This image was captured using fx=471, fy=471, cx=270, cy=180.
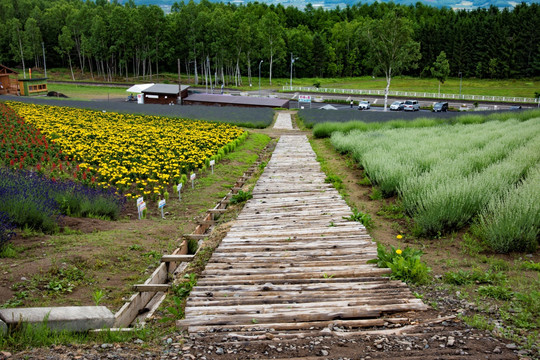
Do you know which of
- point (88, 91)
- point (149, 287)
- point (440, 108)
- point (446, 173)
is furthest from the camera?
point (88, 91)

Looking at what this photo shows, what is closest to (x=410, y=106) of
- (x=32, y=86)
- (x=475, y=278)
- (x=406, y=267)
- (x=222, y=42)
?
(x=222, y=42)

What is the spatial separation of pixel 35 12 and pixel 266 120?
324 feet

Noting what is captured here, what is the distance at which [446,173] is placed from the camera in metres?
11.4

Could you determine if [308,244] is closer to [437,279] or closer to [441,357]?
[437,279]

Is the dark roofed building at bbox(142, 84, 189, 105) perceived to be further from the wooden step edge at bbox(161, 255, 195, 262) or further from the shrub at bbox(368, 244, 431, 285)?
the shrub at bbox(368, 244, 431, 285)

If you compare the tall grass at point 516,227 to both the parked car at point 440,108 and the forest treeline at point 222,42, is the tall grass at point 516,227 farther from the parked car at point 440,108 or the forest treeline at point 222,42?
the forest treeline at point 222,42

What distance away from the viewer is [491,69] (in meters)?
107

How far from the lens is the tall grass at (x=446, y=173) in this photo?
29.4 ft

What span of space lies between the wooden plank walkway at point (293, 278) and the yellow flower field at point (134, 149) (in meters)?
5.53

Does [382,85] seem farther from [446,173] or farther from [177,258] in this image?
[177,258]

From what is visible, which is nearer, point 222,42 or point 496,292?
point 496,292

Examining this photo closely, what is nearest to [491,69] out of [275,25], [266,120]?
[275,25]

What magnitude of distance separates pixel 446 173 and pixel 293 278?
636 cm

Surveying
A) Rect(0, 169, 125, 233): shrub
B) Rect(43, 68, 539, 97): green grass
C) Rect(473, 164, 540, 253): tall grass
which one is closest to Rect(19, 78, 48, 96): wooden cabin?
Rect(43, 68, 539, 97): green grass
